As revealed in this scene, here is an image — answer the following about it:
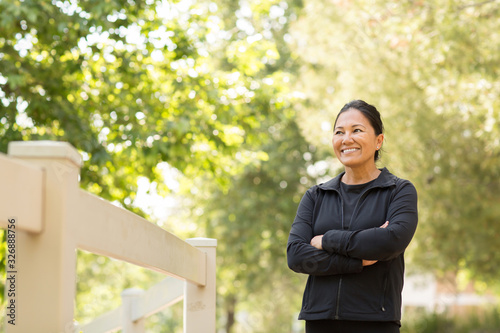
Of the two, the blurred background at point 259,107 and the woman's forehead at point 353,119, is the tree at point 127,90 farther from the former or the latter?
the woman's forehead at point 353,119

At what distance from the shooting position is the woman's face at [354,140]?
2740 mm

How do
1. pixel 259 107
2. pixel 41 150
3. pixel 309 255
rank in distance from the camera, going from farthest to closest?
pixel 259 107
pixel 309 255
pixel 41 150

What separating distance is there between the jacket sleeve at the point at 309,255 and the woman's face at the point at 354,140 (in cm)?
24

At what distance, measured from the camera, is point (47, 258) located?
4.09ft

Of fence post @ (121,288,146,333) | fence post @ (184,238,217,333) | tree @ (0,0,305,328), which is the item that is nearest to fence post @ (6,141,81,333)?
fence post @ (184,238,217,333)

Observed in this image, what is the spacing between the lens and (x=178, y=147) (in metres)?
7.84

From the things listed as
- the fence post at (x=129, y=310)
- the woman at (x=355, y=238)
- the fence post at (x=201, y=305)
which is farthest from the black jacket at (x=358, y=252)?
the fence post at (x=129, y=310)

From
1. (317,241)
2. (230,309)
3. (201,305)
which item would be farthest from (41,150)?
(230,309)

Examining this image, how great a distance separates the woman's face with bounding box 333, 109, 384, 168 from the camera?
108 inches

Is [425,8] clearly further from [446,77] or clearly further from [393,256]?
[393,256]

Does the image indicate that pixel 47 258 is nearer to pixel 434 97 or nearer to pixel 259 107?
pixel 434 97

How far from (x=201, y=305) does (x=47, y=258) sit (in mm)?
1830

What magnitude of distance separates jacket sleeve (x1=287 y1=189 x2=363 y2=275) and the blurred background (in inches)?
172

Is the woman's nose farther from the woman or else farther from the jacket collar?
the jacket collar
